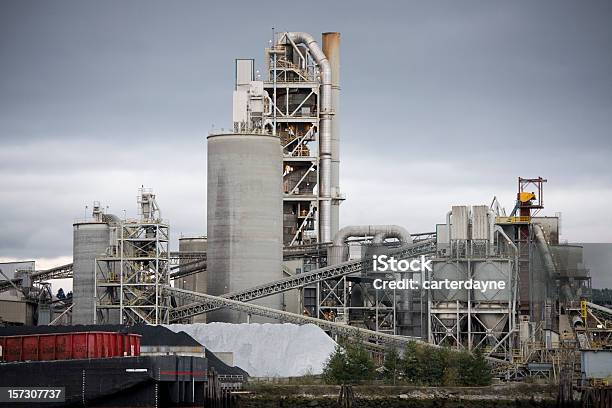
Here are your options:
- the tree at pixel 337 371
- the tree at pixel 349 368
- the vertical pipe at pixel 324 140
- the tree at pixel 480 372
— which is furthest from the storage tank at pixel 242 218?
the tree at pixel 480 372

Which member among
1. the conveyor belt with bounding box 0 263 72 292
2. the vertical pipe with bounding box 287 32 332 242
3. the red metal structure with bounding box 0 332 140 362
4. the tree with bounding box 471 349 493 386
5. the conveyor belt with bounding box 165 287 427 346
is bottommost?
the tree with bounding box 471 349 493 386

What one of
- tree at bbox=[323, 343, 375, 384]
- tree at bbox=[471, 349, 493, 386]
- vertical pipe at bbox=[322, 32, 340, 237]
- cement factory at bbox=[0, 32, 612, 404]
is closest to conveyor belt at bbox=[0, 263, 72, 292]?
cement factory at bbox=[0, 32, 612, 404]

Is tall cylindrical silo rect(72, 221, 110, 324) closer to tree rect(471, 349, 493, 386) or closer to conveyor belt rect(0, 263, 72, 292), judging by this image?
conveyor belt rect(0, 263, 72, 292)

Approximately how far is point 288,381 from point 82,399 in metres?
31.9

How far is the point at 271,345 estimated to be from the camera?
12119 centimetres

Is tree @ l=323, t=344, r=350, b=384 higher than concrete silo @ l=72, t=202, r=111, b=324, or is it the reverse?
concrete silo @ l=72, t=202, r=111, b=324

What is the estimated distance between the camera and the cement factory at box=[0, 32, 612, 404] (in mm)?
Result: 129000

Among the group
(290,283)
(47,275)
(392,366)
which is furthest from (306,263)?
(392,366)

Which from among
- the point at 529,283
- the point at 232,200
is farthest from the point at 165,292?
the point at 529,283

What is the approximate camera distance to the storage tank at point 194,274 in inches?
6132

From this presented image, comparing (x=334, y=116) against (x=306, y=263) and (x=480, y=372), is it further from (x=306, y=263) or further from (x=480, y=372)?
(x=480, y=372)

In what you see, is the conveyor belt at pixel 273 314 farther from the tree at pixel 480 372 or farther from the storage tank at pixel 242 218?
the tree at pixel 480 372

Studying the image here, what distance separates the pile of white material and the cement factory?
5.18 meters

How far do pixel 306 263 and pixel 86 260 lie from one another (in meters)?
20.1
